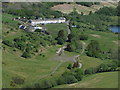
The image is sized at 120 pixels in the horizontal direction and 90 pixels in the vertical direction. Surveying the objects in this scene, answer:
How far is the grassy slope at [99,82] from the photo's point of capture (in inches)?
946

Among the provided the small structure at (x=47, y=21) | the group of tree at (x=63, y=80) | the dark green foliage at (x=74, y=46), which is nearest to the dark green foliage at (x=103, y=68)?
the group of tree at (x=63, y=80)

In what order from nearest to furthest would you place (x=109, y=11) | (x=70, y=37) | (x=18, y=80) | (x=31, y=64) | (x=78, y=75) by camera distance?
(x=18, y=80)
(x=78, y=75)
(x=31, y=64)
(x=70, y=37)
(x=109, y=11)

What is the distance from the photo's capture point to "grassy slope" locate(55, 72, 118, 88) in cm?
2404

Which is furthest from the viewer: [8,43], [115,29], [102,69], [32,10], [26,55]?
[32,10]

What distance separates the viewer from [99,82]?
1000 inches

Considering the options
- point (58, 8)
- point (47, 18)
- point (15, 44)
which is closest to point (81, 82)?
point (15, 44)

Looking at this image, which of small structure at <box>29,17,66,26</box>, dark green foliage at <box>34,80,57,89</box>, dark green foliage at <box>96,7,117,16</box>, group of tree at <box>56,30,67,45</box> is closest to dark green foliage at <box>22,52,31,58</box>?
group of tree at <box>56,30,67,45</box>

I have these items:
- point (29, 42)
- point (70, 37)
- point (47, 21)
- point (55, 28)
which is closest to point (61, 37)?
point (70, 37)

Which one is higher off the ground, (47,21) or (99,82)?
(99,82)

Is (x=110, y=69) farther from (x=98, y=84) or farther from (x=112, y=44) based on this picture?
(x=112, y=44)

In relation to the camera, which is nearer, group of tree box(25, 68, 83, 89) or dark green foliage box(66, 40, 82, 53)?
group of tree box(25, 68, 83, 89)

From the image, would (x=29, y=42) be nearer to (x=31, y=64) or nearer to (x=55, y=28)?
(x=31, y=64)

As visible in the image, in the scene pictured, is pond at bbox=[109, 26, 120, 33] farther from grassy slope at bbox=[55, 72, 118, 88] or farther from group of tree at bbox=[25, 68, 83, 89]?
grassy slope at bbox=[55, 72, 118, 88]

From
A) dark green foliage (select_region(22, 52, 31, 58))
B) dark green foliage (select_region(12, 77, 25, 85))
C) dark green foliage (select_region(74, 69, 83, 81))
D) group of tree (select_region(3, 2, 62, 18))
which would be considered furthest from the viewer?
group of tree (select_region(3, 2, 62, 18))
